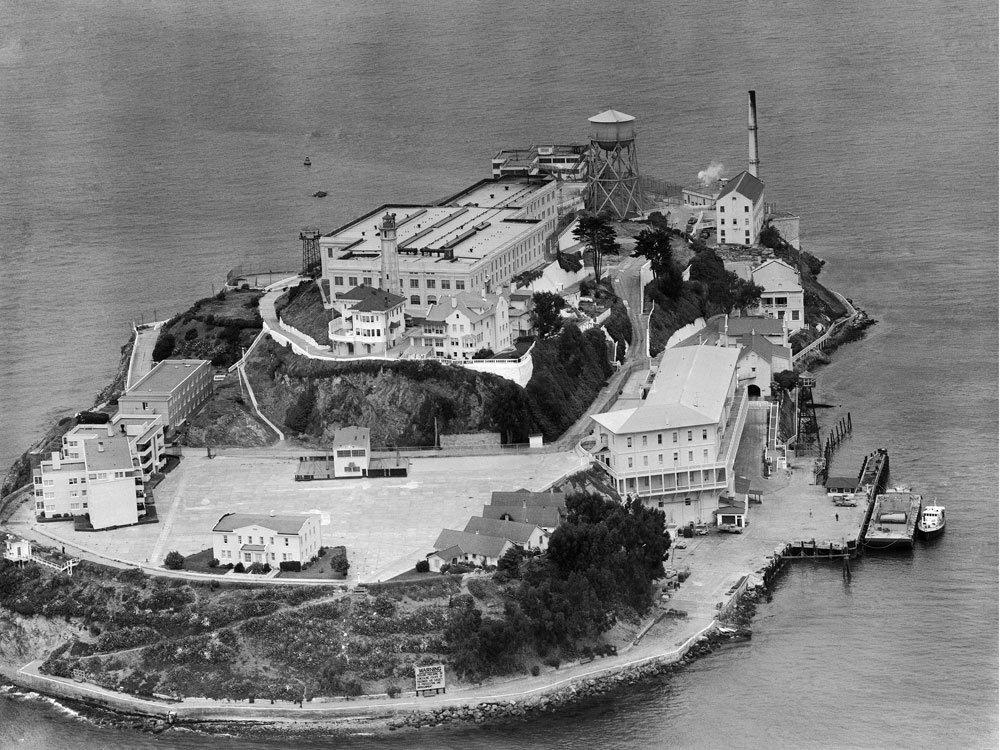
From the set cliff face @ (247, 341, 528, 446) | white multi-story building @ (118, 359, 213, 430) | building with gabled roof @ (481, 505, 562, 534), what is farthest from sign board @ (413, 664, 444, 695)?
white multi-story building @ (118, 359, 213, 430)

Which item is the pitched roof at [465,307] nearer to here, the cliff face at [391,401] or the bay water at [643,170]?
the cliff face at [391,401]

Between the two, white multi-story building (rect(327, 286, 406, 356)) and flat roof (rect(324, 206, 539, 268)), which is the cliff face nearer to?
white multi-story building (rect(327, 286, 406, 356))

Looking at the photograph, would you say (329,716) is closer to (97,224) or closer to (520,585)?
(520,585)

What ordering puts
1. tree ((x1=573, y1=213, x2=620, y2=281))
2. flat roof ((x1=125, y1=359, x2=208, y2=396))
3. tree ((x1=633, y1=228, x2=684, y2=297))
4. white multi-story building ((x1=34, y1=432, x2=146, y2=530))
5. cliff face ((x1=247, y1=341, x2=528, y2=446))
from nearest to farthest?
white multi-story building ((x1=34, y1=432, x2=146, y2=530)), cliff face ((x1=247, y1=341, x2=528, y2=446)), flat roof ((x1=125, y1=359, x2=208, y2=396)), tree ((x1=573, y1=213, x2=620, y2=281)), tree ((x1=633, y1=228, x2=684, y2=297))

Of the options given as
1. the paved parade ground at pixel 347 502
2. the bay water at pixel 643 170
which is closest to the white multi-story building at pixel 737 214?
the bay water at pixel 643 170

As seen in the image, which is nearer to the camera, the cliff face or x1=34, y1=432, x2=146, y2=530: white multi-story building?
x1=34, y1=432, x2=146, y2=530: white multi-story building

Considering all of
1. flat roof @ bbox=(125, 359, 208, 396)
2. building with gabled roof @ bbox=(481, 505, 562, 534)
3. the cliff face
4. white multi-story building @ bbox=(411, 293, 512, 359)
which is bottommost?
building with gabled roof @ bbox=(481, 505, 562, 534)

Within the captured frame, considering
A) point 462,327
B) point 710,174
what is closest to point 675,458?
point 462,327
